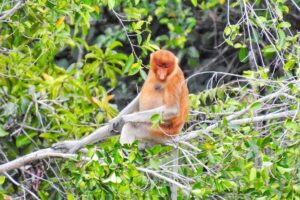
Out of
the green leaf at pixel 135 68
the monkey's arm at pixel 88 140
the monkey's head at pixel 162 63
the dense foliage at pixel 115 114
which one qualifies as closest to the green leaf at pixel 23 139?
the dense foliage at pixel 115 114

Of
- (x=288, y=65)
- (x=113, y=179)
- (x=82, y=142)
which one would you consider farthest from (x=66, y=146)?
(x=288, y=65)

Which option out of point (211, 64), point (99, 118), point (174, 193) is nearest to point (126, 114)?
point (99, 118)

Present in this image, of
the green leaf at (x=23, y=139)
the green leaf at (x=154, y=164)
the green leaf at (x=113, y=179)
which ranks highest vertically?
the green leaf at (x=113, y=179)

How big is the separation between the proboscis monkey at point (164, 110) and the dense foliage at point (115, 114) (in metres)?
0.09

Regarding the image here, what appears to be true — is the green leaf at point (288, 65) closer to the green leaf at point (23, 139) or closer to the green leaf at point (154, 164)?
the green leaf at point (154, 164)

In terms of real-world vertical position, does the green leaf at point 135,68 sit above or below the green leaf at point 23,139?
above

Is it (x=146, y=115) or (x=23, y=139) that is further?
(x=23, y=139)

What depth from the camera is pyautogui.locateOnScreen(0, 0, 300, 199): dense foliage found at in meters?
4.89

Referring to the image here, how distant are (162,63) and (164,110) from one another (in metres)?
0.32

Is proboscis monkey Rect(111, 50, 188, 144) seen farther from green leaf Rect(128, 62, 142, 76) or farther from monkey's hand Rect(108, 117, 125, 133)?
green leaf Rect(128, 62, 142, 76)

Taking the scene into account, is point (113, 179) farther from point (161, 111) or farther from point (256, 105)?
point (161, 111)

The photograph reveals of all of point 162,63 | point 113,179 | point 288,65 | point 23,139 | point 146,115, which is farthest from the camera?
point 23,139

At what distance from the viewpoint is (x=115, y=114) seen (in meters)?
6.74

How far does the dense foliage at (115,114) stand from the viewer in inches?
193
